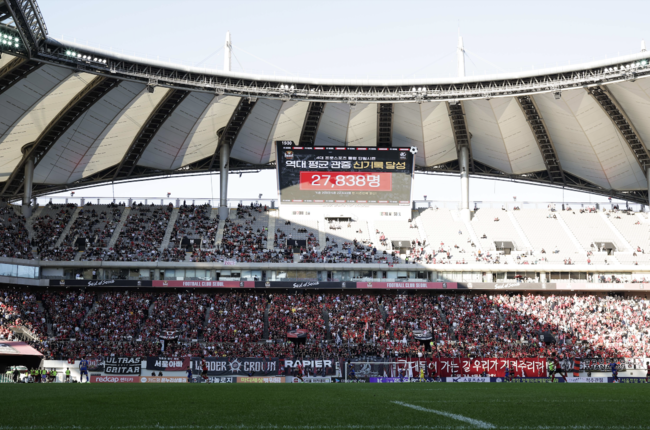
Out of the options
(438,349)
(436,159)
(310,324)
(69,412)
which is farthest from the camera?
(436,159)

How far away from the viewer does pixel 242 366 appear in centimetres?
4091

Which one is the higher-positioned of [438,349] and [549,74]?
[549,74]

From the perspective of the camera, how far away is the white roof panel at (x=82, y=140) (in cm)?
5141

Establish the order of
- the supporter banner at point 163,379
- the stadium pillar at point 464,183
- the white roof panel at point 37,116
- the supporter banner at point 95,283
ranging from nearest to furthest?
the supporter banner at point 163,379 → the white roof panel at point 37,116 → the supporter banner at point 95,283 → the stadium pillar at point 464,183

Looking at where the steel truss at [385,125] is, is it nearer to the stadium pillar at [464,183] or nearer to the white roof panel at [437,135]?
the white roof panel at [437,135]

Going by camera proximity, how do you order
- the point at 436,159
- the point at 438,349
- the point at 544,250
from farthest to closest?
the point at 436,159 → the point at 544,250 → the point at 438,349

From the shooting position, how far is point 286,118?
199ft

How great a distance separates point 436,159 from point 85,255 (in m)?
37.0

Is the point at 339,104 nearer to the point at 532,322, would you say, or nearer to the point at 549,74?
the point at 549,74

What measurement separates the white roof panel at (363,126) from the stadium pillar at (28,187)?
30.5 m

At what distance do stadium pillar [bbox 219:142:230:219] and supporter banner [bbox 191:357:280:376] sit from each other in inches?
1084

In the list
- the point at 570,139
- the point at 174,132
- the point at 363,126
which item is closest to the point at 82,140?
the point at 174,132

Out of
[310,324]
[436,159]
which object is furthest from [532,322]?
[436,159]

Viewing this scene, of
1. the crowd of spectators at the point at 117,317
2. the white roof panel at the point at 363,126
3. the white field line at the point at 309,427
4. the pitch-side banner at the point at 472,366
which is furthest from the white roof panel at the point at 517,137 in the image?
the white field line at the point at 309,427
